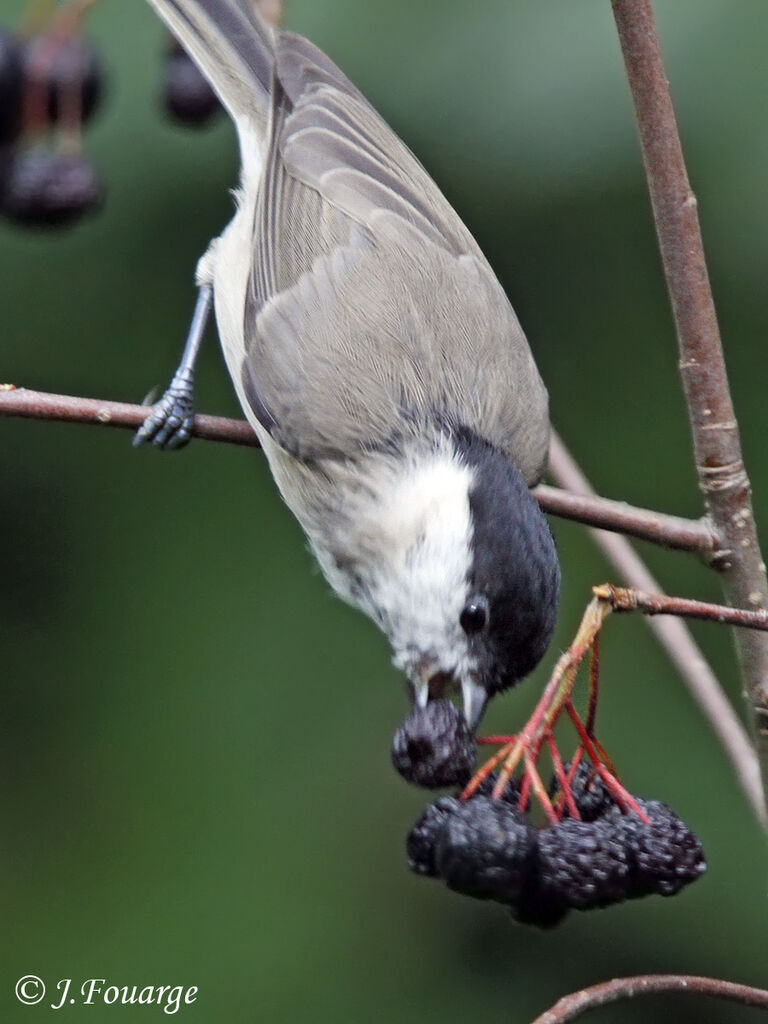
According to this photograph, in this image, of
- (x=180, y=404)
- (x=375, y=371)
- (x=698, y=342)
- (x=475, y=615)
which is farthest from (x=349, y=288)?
(x=698, y=342)

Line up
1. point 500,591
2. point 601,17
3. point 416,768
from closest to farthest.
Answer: point 416,768 < point 500,591 < point 601,17

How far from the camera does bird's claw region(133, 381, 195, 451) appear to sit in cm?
230

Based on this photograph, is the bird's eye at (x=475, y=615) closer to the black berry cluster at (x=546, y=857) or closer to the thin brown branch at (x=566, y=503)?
the thin brown branch at (x=566, y=503)

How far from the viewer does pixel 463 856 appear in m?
1.45

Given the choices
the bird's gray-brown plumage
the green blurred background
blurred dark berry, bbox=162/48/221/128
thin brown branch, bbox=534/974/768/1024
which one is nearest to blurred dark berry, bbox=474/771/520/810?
thin brown branch, bbox=534/974/768/1024

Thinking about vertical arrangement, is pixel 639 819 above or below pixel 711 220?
below

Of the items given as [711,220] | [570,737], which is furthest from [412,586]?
[711,220]

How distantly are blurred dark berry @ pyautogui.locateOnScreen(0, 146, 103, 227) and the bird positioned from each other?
0.36 meters

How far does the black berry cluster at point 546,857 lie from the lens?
1.45 meters

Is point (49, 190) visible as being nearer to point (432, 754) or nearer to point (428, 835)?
point (432, 754)

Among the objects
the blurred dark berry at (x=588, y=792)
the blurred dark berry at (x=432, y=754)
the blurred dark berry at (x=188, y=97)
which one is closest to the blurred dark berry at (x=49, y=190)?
the blurred dark berry at (x=188, y=97)

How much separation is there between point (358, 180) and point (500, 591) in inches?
43.3

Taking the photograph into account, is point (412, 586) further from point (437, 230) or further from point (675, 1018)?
point (675, 1018)

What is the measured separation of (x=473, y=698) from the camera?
2041 mm
